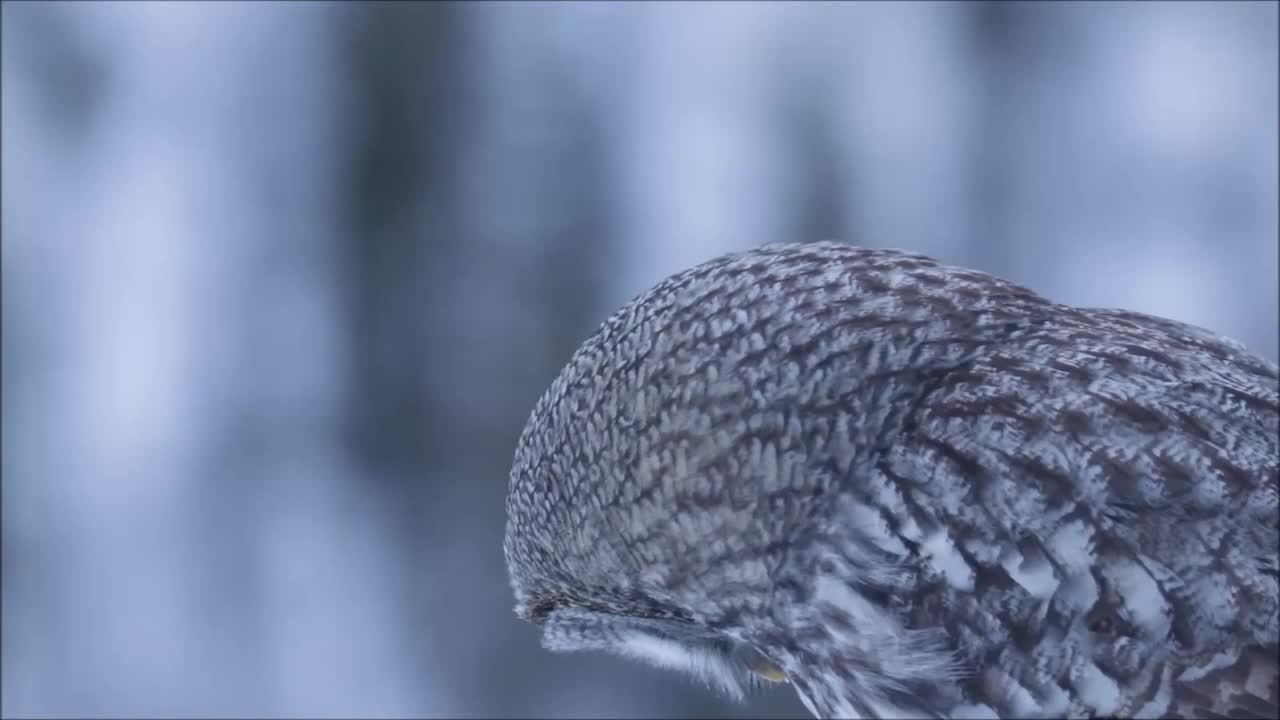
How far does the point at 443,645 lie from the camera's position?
4258 mm

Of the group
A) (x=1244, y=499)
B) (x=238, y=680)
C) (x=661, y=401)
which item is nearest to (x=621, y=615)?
(x=661, y=401)

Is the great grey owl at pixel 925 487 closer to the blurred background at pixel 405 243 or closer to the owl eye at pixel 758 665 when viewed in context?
the owl eye at pixel 758 665

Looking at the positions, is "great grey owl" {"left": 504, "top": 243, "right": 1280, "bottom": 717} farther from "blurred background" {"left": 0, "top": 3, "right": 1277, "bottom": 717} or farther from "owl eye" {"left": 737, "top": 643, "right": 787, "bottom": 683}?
"blurred background" {"left": 0, "top": 3, "right": 1277, "bottom": 717}

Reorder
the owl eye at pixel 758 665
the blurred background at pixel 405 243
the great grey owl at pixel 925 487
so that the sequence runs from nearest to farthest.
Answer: the great grey owl at pixel 925 487
the owl eye at pixel 758 665
the blurred background at pixel 405 243

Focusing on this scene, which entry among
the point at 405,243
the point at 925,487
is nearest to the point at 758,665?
the point at 925,487

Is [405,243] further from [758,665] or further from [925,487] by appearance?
[925,487]

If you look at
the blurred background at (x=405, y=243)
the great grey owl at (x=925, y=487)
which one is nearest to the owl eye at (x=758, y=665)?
the great grey owl at (x=925, y=487)

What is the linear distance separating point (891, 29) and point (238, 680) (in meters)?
3.47

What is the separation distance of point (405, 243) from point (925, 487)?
354 centimetres

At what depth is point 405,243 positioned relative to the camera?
4457 millimetres

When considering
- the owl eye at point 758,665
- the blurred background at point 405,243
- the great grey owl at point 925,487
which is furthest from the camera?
the blurred background at point 405,243

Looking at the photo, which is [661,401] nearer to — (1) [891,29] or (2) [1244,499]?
(2) [1244,499]

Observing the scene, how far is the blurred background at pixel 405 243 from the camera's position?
420 centimetres

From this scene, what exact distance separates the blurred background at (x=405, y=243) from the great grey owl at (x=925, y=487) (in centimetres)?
280
